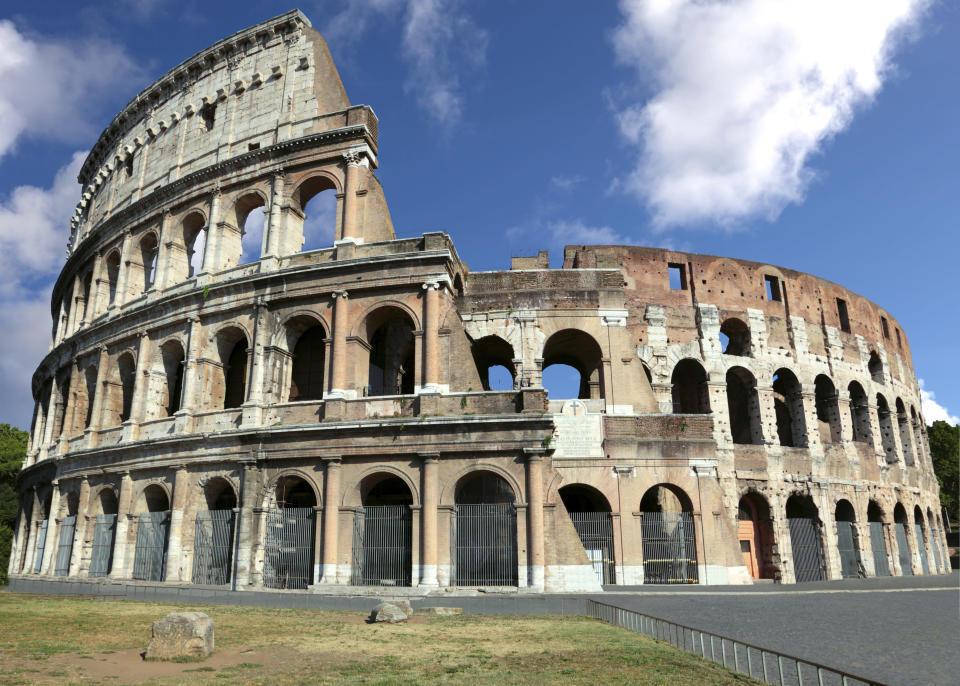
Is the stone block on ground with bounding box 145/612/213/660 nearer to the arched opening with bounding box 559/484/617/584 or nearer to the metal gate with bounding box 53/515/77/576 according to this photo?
the arched opening with bounding box 559/484/617/584

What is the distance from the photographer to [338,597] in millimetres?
13922

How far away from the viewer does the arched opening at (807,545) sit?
2331 centimetres

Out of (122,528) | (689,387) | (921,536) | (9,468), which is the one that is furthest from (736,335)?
(9,468)

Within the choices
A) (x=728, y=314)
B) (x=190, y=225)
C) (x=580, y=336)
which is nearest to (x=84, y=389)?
(x=190, y=225)

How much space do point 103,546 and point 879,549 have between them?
2742cm

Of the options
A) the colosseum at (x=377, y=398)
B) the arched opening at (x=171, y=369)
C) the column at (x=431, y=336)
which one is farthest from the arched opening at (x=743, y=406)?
the arched opening at (x=171, y=369)

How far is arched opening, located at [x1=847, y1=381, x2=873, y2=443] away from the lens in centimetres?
2769

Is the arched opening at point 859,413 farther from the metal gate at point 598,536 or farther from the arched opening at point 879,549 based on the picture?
the metal gate at point 598,536

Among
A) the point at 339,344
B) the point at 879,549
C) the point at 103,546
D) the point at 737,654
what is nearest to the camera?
the point at 737,654

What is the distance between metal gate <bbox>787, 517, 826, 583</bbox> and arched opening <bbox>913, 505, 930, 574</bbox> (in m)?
7.64

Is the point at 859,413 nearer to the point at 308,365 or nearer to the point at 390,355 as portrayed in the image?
the point at 390,355

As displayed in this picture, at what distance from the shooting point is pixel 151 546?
62.0ft

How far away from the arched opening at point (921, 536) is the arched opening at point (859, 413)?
14.8 ft

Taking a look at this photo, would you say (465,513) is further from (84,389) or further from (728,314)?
(84,389)
